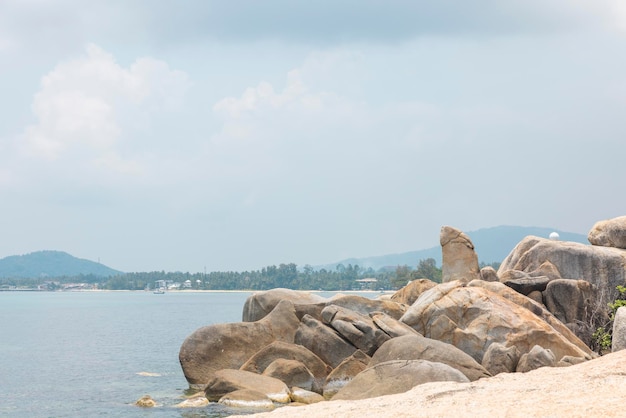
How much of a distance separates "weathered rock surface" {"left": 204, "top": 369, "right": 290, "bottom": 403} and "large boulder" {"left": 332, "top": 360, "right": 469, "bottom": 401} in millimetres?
4433

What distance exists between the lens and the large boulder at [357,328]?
Answer: 2697 cm

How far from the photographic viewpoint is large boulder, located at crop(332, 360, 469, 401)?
63.0ft

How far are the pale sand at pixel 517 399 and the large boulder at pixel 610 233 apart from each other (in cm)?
2058

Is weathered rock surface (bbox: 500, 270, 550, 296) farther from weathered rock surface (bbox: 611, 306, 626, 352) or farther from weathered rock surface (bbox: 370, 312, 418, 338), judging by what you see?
weathered rock surface (bbox: 611, 306, 626, 352)

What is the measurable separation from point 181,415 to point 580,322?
16.6 metres

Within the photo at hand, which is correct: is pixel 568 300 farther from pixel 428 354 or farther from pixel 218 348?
pixel 218 348

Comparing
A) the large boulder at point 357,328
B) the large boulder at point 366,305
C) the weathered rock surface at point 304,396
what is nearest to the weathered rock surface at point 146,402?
the weathered rock surface at point 304,396

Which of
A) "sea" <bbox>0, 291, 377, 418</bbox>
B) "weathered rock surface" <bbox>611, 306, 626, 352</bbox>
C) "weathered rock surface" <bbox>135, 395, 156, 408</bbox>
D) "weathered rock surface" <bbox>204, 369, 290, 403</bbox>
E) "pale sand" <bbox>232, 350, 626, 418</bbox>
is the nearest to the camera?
"pale sand" <bbox>232, 350, 626, 418</bbox>

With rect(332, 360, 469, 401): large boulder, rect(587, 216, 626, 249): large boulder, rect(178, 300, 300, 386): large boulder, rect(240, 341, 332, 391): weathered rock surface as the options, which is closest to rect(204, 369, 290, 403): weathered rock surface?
rect(240, 341, 332, 391): weathered rock surface

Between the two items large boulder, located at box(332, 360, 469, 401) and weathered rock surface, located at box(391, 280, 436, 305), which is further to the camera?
weathered rock surface, located at box(391, 280, 436, 305)

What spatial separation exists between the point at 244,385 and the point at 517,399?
1271cm

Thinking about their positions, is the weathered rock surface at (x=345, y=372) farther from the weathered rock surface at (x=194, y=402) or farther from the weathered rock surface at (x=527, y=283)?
the weathered rock surface at (x=527, y=283)

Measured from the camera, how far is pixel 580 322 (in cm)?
3194

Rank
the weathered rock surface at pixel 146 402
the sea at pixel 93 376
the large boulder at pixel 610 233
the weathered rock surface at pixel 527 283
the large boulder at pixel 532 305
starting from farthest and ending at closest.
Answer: the large boulder at pixel 610 233 < the weathered rock surface at pixel 527 283 < the large boulder at pixel 532 305 < the sea at pixel 93 376 < the weathered rock surface at pixel 146 402
